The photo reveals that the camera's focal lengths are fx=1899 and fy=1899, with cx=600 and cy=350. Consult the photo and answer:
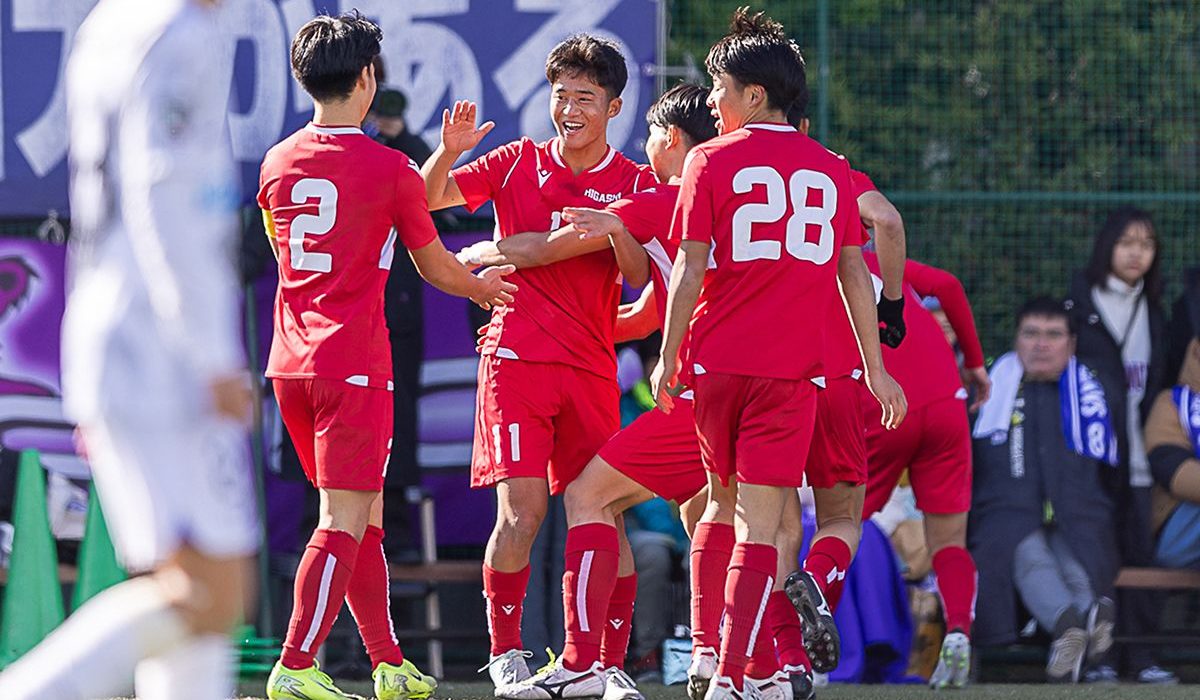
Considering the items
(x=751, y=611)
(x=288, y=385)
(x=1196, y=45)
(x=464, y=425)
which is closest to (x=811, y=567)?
(x=751, y=611)

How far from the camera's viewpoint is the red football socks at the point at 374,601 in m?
5.82

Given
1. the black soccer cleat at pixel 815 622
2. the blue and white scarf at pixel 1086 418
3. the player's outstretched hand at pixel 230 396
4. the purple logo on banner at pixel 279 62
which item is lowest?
the black soccer cleat at pixel 815 622

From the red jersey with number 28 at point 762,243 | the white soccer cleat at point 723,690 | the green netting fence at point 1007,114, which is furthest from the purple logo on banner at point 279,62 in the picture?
the white soccer cleat at point 723,690

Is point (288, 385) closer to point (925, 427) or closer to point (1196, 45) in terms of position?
point (925, 427)

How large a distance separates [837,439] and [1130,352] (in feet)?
8.84

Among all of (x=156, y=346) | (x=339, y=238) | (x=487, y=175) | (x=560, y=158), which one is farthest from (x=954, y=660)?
(x=156, y=346)

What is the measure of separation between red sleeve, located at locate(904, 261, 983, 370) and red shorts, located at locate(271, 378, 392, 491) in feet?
7.55

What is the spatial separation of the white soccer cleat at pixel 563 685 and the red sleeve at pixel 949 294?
6.67ft

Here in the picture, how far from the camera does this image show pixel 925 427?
6.84 meters

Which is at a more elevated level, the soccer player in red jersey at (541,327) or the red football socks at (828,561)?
the soccer player in red jersey at (541,327)

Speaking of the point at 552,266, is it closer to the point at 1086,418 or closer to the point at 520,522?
the point at 520,522

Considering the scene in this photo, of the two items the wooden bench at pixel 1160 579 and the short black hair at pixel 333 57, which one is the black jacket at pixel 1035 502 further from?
the short black hair at pixel 333 57

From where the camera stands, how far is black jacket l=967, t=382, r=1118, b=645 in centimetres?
776

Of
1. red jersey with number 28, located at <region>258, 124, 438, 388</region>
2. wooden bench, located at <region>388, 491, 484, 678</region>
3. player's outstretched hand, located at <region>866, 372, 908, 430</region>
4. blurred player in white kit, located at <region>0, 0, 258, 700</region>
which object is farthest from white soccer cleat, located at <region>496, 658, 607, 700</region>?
blurred player in white kit, located at <region>0, 0, 258, 700</region>
